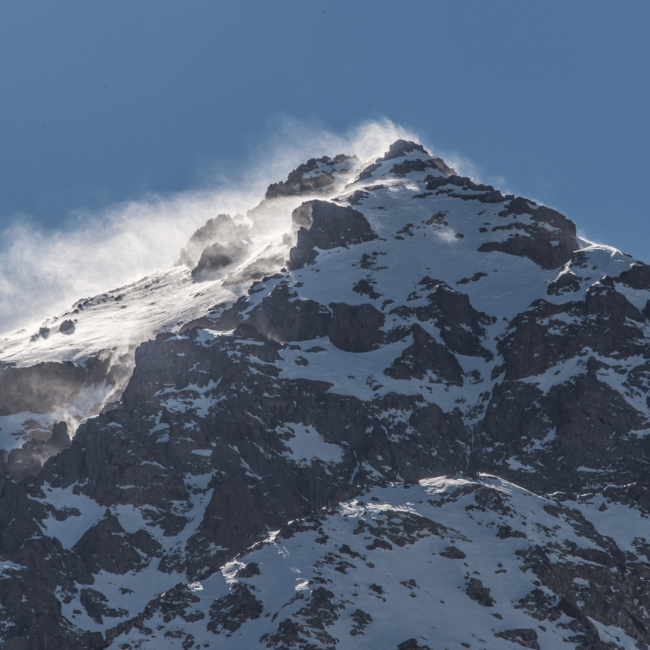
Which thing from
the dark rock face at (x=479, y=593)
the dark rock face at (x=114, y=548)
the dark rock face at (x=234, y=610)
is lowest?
the dark rock face at (x=479, y=593)

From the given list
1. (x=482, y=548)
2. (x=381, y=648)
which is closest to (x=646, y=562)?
(x=482, y=548)

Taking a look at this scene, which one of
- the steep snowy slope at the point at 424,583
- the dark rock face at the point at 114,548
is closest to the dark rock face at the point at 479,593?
the steep snowy slope at the point at 424,583

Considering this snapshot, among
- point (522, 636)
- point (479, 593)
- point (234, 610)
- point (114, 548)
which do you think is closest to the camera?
point (522, 636)

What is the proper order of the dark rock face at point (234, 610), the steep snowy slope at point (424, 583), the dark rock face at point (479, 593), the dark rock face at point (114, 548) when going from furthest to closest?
1. the dark rock face at point (114, 548)
2. the dark rock face at point (479, 593)
3. the dark rock face at point (234, 610)
4. the steep snowy slope at point (424, 583)

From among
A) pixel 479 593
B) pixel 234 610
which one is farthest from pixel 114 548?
pixel 479 593

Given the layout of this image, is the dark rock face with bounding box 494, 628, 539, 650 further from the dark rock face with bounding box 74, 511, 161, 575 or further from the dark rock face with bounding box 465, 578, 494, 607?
the dark rock face with bounding box 74, 511, 161, 575

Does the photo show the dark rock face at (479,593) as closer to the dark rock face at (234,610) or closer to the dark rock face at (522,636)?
the dark rock face at (522,636)

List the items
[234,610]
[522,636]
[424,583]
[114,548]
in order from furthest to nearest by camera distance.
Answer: [114,548], [424,583], [234,610], [522,636]

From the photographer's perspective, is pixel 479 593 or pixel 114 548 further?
pixel 114 548

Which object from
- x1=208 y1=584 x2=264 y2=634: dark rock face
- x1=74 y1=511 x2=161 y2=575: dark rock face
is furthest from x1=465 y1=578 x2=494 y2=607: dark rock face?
x1=74 y1=511 x2=161 y2=575: dark rock face

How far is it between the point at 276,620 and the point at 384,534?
3007 centimetres

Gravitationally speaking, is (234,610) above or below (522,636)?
above

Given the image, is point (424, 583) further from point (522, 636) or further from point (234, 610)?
point (234, 610)

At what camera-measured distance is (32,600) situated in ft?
574
